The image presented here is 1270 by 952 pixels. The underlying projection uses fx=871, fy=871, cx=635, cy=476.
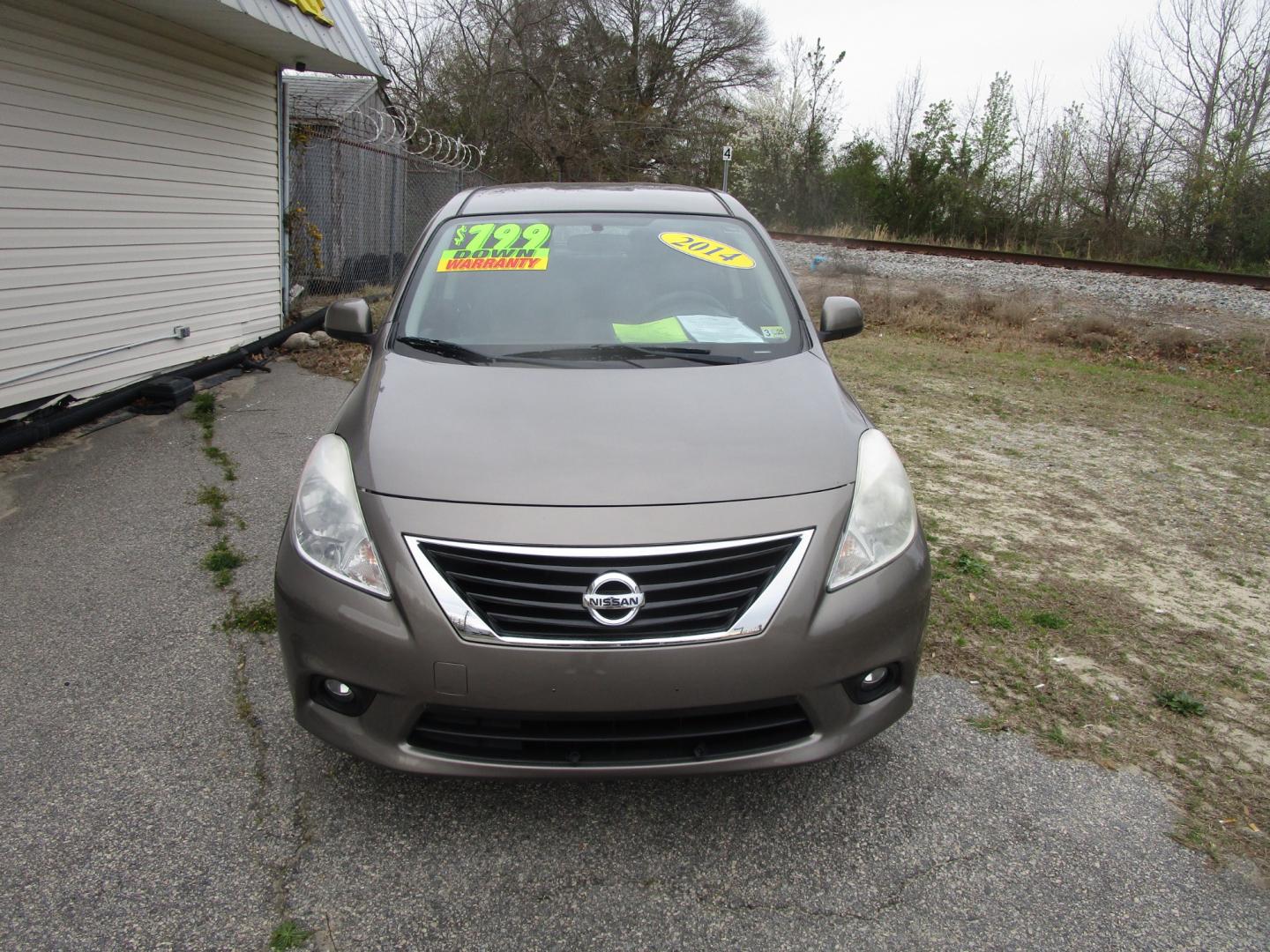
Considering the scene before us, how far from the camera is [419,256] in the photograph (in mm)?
3586

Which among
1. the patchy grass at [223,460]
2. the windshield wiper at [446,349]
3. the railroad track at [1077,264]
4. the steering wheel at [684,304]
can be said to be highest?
the railroad track at [1077,264]

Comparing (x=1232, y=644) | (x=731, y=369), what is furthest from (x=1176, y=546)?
(x=731, y=369)

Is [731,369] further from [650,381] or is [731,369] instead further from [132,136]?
[132,136]

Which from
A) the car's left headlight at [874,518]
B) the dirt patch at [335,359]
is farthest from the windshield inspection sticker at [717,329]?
the dirt patch at [335,359]

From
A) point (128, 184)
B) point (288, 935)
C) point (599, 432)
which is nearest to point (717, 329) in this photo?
point (599, 432)

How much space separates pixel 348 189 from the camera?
46.0 ft

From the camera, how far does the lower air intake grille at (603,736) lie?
211cm

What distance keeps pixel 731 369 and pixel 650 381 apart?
0.31 metres

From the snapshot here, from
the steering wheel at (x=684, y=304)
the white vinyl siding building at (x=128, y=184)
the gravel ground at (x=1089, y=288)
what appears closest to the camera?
the steering wheel at (x=684, y=304)

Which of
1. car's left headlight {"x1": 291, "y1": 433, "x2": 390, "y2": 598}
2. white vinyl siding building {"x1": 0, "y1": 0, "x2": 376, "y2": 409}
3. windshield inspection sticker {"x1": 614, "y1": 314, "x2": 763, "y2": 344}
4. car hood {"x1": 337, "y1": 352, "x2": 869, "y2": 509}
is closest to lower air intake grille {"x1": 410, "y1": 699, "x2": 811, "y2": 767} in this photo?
car's left headlight {"x1": 291, "y1": 433, "x2": 390, "y2": 598}

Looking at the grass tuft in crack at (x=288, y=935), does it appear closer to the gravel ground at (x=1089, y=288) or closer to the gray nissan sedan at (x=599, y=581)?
the gray nissan sedan at (x=599, y=581)

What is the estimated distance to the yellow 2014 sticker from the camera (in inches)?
143

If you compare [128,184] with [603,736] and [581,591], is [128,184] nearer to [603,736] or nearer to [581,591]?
[581,591]

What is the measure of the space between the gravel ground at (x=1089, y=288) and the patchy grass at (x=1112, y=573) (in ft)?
12.7
